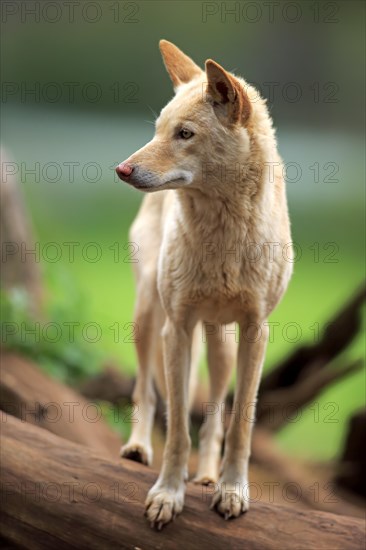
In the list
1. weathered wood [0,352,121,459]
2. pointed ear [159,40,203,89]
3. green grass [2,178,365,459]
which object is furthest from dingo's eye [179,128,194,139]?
green grass [2,178,365,459]

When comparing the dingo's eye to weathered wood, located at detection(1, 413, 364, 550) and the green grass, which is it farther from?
the green grass

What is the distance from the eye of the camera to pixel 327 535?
2762 millimetres

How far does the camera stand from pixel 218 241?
2.80 metres

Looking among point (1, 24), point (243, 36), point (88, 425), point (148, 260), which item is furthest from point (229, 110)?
point (1, 24)

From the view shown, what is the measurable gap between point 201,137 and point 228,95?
0.57 feet

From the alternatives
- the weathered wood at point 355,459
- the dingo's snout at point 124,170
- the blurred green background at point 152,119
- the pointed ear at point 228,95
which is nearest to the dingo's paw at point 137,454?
the dingo's snout at point 124,170

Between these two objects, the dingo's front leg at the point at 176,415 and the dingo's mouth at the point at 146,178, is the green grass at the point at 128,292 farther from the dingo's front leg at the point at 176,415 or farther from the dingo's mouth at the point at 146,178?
the dingo's mouth at the point at 146,178

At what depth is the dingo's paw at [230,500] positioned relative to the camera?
111 inches

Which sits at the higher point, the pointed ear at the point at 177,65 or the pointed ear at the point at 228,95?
the pointed ear at the point at 177,65

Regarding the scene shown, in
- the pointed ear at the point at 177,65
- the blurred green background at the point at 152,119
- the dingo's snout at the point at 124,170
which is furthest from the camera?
the blurred green background at the point at 152,119

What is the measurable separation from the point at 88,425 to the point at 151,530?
1843mm

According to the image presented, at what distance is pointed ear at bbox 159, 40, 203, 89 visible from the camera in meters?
2.89

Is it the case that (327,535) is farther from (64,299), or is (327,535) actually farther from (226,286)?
(64,299)

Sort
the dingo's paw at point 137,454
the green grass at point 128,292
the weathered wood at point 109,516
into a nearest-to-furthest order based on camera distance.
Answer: the weathered wood at point 109,516 < the dingo's paw at point 137,454 < the green grass at point 128,292
